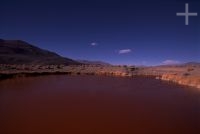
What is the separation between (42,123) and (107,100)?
201 inches

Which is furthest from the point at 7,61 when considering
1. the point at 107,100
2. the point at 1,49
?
the point at 107,100

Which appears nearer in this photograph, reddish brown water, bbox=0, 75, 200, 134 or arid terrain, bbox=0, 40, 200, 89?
reddish brown water, bbox=0, 75, 200, 134

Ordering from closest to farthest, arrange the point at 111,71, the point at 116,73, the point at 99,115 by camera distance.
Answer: the point at 99,115 < the point at 116,73 < the point at 111,71

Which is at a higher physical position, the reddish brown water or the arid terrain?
the arid terrain

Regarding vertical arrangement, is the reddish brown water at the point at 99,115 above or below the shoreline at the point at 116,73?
below

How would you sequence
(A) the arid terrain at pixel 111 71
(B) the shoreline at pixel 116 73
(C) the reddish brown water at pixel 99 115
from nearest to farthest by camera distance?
(C) the reddish brown water at pixel 99 115 → (B) the shoreline at pixel 116 73 → (A) the arid terrain at pixel 111 71

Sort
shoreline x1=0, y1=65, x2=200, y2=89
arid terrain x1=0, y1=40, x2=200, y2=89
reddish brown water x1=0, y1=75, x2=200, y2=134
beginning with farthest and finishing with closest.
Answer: arid terrain x1=0, y1=40, x2=200, y2=89 < shoreline x1=0, y1=65, x2=200, y2=89 < reddish brown water x1=0, y1=75, x2=200, y2=134

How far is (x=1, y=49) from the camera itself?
92375mm

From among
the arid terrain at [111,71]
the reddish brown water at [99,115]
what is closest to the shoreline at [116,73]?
the arid terrain at [111,71]

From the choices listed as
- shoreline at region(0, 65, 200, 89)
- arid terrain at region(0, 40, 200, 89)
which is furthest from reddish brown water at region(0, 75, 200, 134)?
arid terrain at region(0, 40, 200, 89)

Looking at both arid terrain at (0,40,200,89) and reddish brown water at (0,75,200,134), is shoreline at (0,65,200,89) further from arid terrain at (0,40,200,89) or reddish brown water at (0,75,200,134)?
reddish brown water at (0,75,200,134)

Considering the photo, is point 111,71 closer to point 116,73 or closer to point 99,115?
point 116,73

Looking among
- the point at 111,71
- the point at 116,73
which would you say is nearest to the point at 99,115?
the point at 116,73

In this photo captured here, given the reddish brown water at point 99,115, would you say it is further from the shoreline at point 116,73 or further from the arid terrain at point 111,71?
the arid terrain at point 111,71
